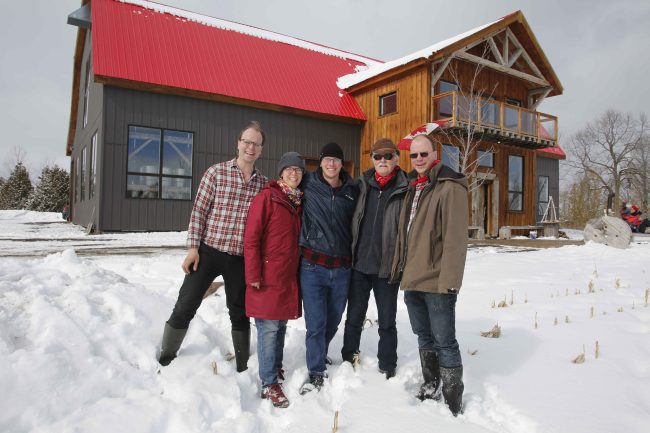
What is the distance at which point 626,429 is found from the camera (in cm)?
253

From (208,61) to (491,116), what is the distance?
1036cm

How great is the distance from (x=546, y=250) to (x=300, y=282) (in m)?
9.40

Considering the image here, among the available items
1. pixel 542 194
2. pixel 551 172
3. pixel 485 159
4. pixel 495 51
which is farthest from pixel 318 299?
pixel 551 172

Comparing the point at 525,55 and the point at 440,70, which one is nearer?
the point at 440,70

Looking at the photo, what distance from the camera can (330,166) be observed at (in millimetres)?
3092

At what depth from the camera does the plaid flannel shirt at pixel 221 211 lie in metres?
3.02

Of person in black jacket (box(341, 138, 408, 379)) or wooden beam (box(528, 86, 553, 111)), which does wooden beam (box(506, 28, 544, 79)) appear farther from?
person in black jacket (box(341, 138, 408, 379))

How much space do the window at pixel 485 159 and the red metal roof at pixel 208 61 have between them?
4609 mm

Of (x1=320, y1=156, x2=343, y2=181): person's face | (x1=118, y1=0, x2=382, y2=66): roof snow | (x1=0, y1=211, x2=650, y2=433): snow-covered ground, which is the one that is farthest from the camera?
(x1=118, y1=0, x2=382, y2=66): roof snow

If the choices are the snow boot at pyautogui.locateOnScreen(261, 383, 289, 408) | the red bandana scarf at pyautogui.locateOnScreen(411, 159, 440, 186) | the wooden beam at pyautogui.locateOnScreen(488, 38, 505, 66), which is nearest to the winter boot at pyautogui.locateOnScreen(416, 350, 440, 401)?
the snow boot at pyautogui.locateOnScreen(261, 383, 289, 408)

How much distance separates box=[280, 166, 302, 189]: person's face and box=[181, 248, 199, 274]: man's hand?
0.82m

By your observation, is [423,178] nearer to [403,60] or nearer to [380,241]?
[380,241]

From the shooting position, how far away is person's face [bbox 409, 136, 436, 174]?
293 centimetres

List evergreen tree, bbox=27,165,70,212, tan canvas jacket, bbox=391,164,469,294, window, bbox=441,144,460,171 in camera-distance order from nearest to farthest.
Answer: tan canvas jacket, bbox=391,164,469,294 → window, bbox=441,144,460,171 → evergreen tree, bbox=27,165,70,212
